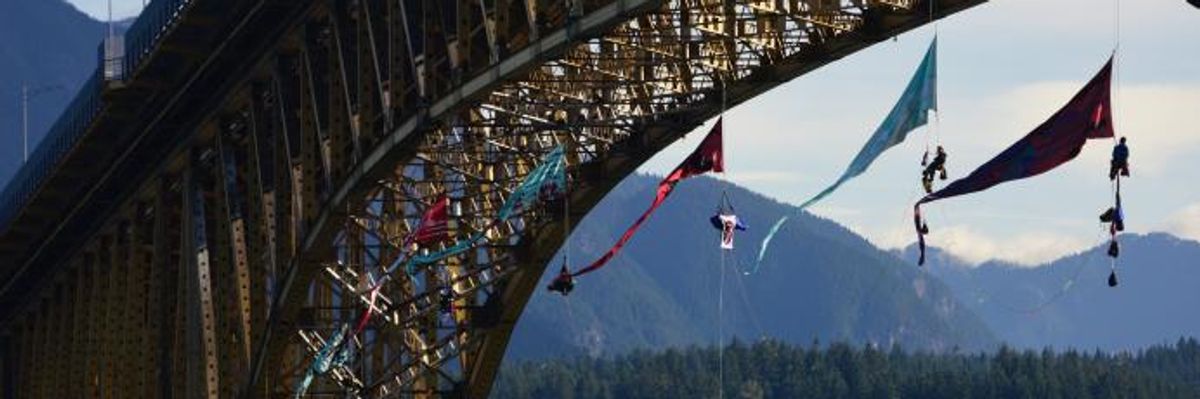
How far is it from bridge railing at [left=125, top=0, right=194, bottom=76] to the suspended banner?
25070mm

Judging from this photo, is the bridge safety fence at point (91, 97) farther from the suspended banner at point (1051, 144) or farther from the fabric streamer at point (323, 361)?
the suspended banner at point (1051, 144)

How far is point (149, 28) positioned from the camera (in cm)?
6066

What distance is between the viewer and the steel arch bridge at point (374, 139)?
43.6 metres

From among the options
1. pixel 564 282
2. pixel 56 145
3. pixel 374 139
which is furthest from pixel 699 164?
pixel 56 145

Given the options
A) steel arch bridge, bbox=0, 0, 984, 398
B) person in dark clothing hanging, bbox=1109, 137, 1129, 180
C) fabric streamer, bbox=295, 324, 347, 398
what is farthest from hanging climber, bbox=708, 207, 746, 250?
fabric streamer, bbox=295, 324, 347, 398

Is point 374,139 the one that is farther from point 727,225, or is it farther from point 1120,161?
point 1120,161

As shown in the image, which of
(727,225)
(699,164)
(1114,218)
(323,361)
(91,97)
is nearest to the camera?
(1114,218)

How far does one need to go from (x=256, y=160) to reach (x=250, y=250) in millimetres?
2327

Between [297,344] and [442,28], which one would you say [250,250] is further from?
[442,28]

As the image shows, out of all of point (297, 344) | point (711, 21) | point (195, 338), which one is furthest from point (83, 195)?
point (711, 21)

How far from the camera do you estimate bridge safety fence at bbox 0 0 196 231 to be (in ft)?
194

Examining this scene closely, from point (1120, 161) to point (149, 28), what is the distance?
33.8 m

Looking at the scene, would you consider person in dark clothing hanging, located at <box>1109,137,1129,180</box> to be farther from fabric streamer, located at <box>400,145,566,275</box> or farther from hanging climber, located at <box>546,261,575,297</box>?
fabric streamer, located at <box>400,145,566,275</box>

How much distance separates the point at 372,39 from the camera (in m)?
48.5
